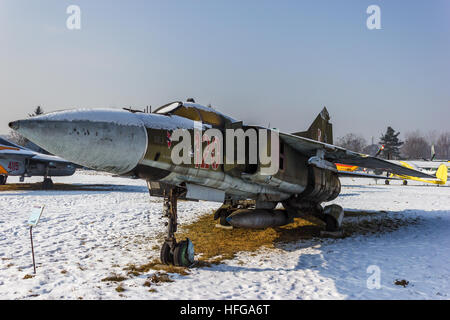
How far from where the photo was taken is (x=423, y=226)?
10805mm

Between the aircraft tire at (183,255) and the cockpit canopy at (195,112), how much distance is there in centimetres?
254

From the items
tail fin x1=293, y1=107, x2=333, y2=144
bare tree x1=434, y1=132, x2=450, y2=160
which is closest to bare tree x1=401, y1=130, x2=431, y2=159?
bare tree x1=434, y1=132, x2=450, y2=160

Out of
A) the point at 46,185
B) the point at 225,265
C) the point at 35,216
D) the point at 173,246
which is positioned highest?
the point at 35,216

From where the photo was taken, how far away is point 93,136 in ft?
13.1

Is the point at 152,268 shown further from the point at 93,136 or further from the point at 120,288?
the point at 93,136

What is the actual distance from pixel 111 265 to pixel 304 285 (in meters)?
3.78

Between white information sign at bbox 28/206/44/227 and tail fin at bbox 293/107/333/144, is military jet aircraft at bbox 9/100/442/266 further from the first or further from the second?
white information sign at bbox 28/206/44/227

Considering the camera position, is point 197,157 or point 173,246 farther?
point 173,246

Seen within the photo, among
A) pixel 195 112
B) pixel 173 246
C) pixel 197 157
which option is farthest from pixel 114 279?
pixel 195 112

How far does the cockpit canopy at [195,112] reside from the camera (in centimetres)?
580

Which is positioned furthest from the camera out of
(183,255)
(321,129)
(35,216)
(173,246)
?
(321,129)

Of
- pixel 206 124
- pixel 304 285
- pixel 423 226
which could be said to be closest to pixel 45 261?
pixel 206 124

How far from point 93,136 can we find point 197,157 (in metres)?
1.96
